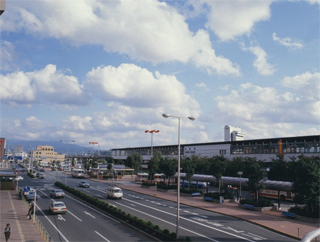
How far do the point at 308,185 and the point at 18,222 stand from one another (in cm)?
3352

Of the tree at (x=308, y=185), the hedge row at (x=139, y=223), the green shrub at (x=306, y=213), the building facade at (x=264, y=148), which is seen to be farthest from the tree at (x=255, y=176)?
the building facade at (x=264, y=148)

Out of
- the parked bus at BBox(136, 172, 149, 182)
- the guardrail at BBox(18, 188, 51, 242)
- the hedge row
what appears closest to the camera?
the guardrail at BBox(18, 188, 51, 242)

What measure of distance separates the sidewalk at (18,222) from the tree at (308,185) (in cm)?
2966

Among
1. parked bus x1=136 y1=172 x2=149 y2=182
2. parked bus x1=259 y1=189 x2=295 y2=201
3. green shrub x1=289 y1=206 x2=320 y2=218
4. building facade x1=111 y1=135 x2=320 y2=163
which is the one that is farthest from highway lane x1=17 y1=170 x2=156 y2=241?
parked bus x1=136 y1=172 x2=149 y2=182

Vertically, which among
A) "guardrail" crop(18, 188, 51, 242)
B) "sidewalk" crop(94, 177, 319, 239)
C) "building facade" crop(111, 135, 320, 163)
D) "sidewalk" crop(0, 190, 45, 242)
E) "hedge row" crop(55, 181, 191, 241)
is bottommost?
"sidewalk" crop(0, 190, 45, 242)

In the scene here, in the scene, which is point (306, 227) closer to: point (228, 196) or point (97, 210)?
point (228, 196)

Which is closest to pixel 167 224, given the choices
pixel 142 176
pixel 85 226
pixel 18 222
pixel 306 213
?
pixel 85 226

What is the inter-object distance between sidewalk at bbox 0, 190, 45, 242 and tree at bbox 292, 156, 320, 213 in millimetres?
29663

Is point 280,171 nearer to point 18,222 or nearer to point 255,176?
point 255,176

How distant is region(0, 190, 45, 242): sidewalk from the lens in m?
25.7

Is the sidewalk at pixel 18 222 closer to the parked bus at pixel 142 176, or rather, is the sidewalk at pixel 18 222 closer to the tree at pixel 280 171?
the tree at pixel 280 171

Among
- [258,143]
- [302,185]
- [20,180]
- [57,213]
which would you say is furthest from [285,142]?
[20,180]

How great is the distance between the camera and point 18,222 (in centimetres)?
3180

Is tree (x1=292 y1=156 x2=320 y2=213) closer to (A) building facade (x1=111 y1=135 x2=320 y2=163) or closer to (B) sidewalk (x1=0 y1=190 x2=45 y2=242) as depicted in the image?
(B) sidewalk (x1=0 y1=190 x2=45 y2=242)
